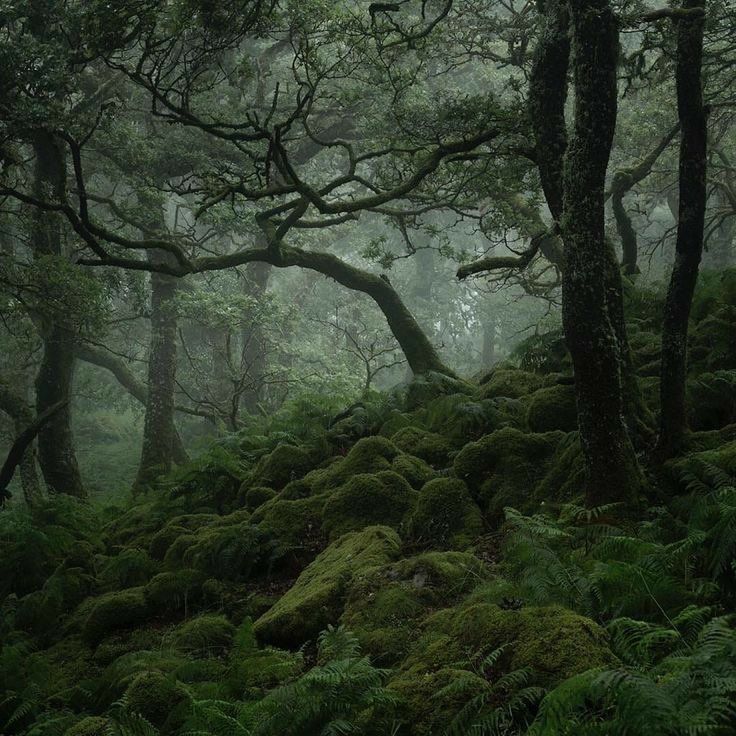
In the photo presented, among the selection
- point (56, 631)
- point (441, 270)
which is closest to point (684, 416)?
point (56, 631)

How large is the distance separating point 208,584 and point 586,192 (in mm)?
4925

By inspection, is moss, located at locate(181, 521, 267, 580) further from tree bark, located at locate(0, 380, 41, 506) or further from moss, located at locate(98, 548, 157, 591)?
tree bark, located at locate(0, 380, 41, 506)

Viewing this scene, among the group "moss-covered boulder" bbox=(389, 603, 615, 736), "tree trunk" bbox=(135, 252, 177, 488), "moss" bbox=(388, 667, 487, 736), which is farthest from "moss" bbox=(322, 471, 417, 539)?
"tree trunk" bbox=(135, 252, 177, 488)

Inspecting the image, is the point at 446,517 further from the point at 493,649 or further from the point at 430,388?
the point at 430,388

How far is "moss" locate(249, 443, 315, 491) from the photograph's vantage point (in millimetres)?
9555

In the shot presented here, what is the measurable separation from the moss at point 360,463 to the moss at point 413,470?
Answer: 0.53 feet

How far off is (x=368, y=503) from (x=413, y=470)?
0.75 meters

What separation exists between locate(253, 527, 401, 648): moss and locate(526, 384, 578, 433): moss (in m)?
2.53

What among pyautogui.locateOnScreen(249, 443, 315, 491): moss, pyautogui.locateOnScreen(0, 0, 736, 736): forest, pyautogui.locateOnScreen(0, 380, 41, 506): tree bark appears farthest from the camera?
pyautogui.locateOnScreen(0, 380, 41, 506): tree bark

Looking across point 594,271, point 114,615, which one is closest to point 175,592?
point 114,615

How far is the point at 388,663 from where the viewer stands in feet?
14.5

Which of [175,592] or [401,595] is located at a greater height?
[401,595]

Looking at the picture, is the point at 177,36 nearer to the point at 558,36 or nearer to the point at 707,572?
the point at 558,36

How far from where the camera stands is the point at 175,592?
281 inches
